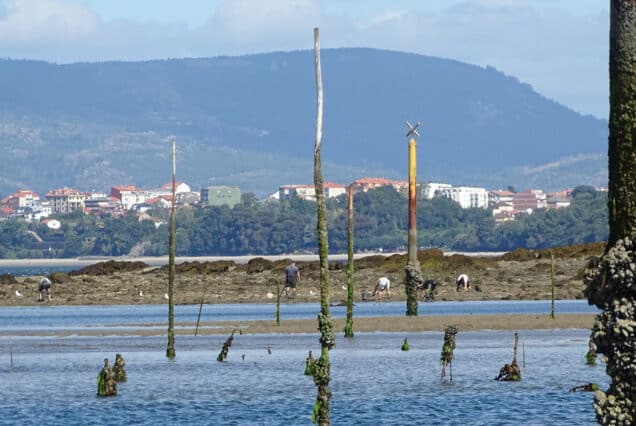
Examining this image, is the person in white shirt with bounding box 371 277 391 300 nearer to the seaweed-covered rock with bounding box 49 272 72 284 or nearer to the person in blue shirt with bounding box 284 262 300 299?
the person in blue shirt with bounding box 284 262 300 299

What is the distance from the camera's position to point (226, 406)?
130 ft

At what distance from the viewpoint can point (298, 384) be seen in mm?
44469

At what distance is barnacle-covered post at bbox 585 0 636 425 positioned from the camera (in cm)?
1950

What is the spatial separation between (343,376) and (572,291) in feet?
151

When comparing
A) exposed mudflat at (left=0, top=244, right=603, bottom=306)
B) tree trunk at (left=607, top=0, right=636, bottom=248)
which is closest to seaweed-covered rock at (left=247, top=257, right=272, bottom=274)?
exposed mudflat at (left=0, top=244, right=603, bottom=306)

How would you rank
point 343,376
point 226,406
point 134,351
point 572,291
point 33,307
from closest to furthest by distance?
point 226,406
point 343,376
point 134,351
point 572,291
point 33,307

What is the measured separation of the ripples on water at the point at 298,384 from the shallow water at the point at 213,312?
13460mm

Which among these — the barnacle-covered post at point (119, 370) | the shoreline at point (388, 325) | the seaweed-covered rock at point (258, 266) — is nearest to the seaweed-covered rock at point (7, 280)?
the seaweed-covered rock at point (258, 266)

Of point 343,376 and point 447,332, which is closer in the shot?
point 447,332

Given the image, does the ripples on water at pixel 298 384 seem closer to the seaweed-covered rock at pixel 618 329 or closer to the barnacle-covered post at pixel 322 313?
the barnacle-covered post at pixel 322 313

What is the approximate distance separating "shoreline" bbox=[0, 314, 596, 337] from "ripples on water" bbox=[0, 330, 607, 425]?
3203 mm

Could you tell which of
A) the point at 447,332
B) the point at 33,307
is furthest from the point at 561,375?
the point at 33,307

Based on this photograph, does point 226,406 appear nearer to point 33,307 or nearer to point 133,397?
point 133,397

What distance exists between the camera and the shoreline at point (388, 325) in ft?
217
